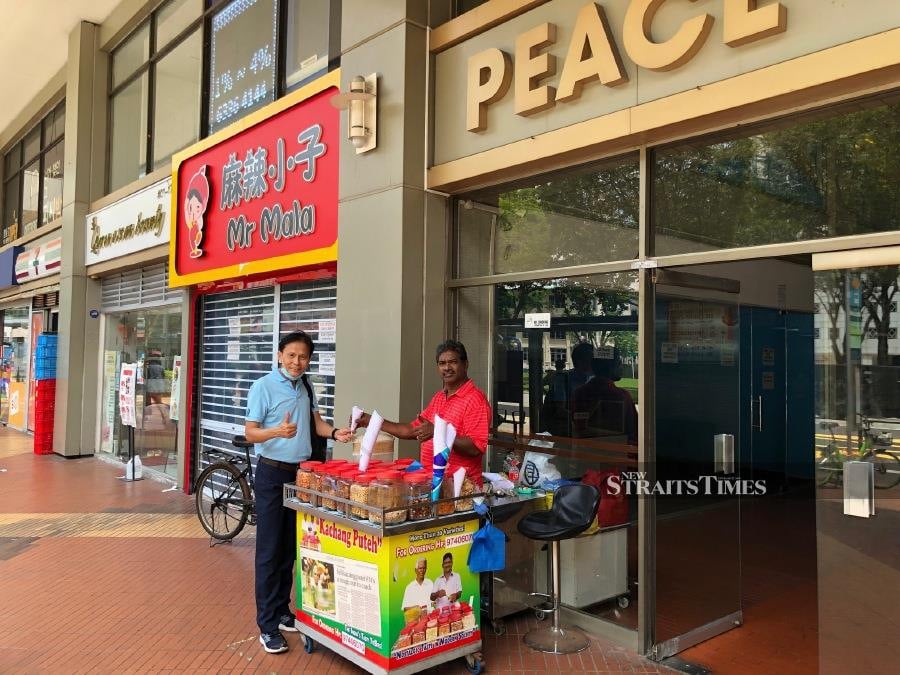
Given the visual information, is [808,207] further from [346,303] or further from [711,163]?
[346,303]

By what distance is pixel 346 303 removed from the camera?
585cm

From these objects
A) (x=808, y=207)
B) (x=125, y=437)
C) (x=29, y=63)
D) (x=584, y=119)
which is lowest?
(x=125, y=437)

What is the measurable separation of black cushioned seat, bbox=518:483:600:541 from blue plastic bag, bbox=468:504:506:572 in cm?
33

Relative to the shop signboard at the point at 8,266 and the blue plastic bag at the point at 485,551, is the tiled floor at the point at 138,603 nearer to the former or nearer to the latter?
the blue plastic bag at the point at 485,551

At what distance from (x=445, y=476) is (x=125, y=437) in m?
8.91

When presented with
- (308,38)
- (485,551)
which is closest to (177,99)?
(308,38)

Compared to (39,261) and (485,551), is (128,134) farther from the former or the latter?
(485,551)

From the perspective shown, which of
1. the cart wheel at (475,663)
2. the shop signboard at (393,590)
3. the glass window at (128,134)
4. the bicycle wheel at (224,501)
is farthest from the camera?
the glass window at (128,134)

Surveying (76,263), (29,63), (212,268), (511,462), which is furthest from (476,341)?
(29,63)

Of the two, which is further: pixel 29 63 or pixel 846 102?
pixel 29 63

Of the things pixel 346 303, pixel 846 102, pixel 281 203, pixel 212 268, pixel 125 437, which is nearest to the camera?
pixel 846 102

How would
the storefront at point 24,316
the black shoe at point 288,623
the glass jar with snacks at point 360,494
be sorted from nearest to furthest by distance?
1. the glass jar with snacks at point 360,494
2. the black shoe at point 288,623
3. the storefront at point 24,316

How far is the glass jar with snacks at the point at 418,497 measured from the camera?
361 cm

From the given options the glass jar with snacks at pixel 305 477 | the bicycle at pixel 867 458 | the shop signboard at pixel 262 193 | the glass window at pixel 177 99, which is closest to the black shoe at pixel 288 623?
the glass jar with snacks at pixel 305 477
